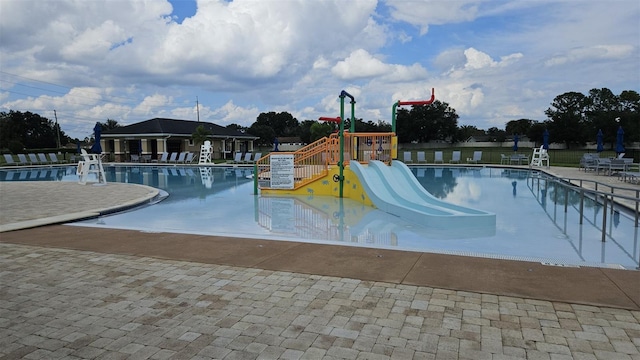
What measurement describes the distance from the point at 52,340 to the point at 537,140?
205 feet

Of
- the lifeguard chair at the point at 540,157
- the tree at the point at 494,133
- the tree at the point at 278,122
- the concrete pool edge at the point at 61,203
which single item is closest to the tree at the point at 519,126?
the tree at the point at 494,133

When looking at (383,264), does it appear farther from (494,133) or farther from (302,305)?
(494,133)

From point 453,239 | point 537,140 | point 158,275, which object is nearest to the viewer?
point 158,275

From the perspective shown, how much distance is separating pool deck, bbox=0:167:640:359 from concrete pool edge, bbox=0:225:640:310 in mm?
24

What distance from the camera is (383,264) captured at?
4.92 m

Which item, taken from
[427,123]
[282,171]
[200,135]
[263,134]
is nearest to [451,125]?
[427,123]

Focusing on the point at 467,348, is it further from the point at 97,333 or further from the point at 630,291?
the point at 97,333

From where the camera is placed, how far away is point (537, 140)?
56.9m

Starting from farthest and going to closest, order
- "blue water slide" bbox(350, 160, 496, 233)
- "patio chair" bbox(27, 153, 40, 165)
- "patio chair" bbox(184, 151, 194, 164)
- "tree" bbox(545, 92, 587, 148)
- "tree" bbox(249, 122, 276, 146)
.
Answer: "tree" bbox(249, 122, 276, 146) → "tree" bbox(545, 92, 587, 148) → "patio chair" bbox(184, 151, 194, 164) → "patio chair" bbox(27, 153, 40, 165) → "blue water slide" bbox(350, 160, 496, 233)

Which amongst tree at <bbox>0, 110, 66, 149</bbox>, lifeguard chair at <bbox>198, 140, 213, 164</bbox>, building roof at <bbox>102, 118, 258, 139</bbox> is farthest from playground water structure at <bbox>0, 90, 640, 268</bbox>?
tree at <bbox>0, 110, 66, 149</bbox>

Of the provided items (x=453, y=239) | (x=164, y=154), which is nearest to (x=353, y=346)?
(x=453, y=239)

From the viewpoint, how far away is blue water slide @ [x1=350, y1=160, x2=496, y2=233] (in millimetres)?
8023

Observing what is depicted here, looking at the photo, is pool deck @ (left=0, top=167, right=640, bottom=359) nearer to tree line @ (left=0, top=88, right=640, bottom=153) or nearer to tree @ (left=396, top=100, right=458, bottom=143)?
tree line @ (left=0, top=88, right=640, bottom=153)

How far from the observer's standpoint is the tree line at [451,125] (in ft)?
159
